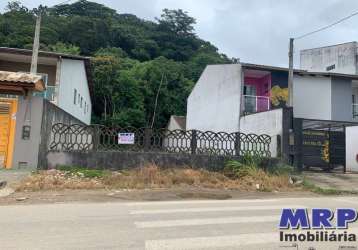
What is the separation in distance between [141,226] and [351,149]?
17.9 m

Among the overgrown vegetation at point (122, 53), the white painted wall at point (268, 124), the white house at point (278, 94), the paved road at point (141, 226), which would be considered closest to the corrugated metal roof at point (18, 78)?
the paved road at point (141, 226)

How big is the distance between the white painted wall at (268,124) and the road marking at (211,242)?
11.5m

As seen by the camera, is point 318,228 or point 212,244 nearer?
point 212,244

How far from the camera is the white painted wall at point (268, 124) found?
17855mm

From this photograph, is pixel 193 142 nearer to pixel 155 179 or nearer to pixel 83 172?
pixel 155 179

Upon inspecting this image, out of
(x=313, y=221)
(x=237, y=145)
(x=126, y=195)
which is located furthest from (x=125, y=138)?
(x=313, y=221)

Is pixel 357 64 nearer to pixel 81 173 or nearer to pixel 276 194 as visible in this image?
pixel 276 194

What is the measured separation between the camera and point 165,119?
150ft

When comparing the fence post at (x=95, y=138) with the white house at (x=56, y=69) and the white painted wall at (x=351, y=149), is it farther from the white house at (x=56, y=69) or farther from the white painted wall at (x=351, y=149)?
the white painted wall at (x=351, y=149)

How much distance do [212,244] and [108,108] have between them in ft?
129

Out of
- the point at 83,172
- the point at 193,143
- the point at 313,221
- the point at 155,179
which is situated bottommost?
the point at 313,221

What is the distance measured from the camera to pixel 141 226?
7.08 metres

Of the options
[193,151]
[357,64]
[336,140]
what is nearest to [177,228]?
[193,151]

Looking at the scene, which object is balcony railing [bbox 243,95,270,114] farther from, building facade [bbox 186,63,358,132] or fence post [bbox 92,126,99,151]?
fence post [bbox 92,126,99,151]
